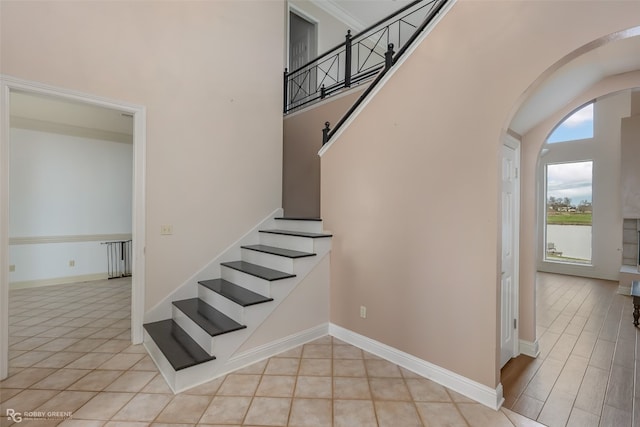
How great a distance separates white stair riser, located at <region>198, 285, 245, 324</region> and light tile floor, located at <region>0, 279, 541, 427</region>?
18.1 inches

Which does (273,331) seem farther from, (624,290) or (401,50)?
(624,290)

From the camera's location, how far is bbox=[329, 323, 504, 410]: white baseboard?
1986mm

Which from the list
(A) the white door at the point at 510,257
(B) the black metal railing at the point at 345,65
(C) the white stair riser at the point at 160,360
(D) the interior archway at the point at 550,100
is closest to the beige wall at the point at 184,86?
(C) the white stair riser at the point at 160,360

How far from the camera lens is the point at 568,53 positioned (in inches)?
65.7

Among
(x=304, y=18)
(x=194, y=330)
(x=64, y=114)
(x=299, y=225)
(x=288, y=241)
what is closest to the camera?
(x=194, y=330)

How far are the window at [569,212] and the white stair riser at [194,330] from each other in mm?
7871

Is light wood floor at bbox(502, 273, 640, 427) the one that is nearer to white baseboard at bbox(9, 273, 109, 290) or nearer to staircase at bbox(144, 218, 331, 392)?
staircase at bbox(144, 218, 331, 392)

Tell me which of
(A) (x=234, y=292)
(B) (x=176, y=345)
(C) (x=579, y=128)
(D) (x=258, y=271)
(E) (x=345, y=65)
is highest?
(E) (x=345, y=65)

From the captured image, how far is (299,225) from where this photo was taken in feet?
11.5

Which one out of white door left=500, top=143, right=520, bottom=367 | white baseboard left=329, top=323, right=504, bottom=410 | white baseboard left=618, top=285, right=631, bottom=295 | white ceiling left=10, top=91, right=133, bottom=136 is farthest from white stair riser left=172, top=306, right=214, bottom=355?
white baseboard left=618, top=285, right=631, bottom=295

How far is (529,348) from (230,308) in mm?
2880

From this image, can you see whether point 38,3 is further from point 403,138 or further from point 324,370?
point 324,370

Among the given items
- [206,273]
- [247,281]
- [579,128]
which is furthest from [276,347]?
[579,128]

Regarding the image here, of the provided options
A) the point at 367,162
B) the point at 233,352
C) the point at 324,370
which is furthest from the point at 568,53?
the point at 233,352
